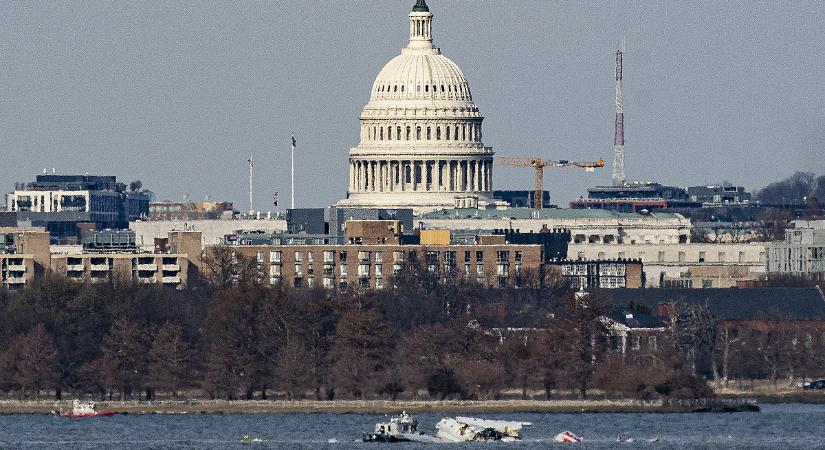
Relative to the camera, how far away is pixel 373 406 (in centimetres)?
17588

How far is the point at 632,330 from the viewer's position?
198375 mm

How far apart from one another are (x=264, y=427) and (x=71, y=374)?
1864cm

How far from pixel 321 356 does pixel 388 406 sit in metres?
6.11

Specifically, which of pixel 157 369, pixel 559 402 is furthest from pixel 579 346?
pixel 157 369

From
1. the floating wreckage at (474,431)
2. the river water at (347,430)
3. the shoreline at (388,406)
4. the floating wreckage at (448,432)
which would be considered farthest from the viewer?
the shoreline at (388,406)

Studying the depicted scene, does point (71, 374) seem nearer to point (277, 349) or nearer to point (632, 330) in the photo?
point (277, 349)

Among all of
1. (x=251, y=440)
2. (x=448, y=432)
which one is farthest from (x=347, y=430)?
(x=251, y=440)

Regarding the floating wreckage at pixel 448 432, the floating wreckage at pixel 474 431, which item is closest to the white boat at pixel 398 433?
the floating wreckage at pixel 448 432

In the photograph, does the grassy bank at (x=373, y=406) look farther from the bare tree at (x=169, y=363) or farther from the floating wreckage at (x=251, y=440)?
the floating wreckage at (x=251, y=440)

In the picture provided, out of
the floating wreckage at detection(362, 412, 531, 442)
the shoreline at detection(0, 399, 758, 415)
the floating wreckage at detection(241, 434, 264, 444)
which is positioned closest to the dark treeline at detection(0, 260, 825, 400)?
the shoreline at detection(0, 399, 758, 415)

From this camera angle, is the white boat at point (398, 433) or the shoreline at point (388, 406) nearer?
the white boat at point (398, 433)

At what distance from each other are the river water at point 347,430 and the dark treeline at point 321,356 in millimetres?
5791

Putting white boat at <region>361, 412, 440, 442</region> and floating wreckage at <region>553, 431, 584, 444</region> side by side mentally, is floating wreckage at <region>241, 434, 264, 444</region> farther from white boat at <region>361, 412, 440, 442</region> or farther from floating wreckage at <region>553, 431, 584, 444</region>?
floating wreckage at <region>553, 431, 584, 444</region>

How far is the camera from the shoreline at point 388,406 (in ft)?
572
